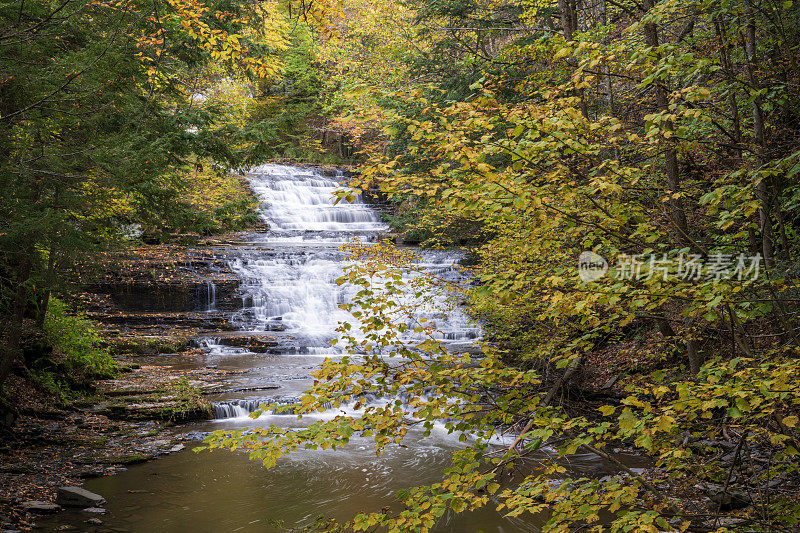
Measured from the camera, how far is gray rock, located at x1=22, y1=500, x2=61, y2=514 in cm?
509

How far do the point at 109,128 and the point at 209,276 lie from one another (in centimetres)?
916

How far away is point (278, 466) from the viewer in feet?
22.7

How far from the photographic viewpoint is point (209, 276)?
52.1ft

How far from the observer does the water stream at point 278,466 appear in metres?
5.41

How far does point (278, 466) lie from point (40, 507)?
2.63 meters

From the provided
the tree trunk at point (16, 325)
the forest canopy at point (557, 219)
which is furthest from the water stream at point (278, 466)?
the tree trunk at point (16, 325)

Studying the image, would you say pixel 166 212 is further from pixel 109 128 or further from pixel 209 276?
pixel 209 276

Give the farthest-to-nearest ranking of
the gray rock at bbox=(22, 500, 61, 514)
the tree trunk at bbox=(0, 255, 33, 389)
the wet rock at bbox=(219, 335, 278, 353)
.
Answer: the wet rock at bbox=(219, 335, 278, 353) → the tree trunk at bbox=(0, 255, 33, 389) → the gray rock at bbox=(22, 500, 61, 514)

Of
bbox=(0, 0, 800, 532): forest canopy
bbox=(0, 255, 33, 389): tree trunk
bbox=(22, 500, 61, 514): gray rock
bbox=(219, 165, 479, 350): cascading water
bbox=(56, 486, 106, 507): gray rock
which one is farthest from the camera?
bbox=(219, 165, 479, 350): cascading water

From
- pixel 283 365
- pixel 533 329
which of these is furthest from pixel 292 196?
pixel 533 329

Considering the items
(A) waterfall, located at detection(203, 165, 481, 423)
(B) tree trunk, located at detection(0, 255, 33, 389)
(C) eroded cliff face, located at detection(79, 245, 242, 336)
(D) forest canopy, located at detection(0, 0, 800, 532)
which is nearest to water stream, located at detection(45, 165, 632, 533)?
(A) waterfall, located at detection(203, 165, 481, 423)

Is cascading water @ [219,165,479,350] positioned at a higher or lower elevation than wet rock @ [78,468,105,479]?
higher

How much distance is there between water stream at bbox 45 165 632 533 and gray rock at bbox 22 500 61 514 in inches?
20.2

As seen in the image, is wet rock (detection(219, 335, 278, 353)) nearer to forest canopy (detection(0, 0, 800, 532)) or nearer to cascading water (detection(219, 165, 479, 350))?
cascading water (detection(219, 165, 479, 350))
